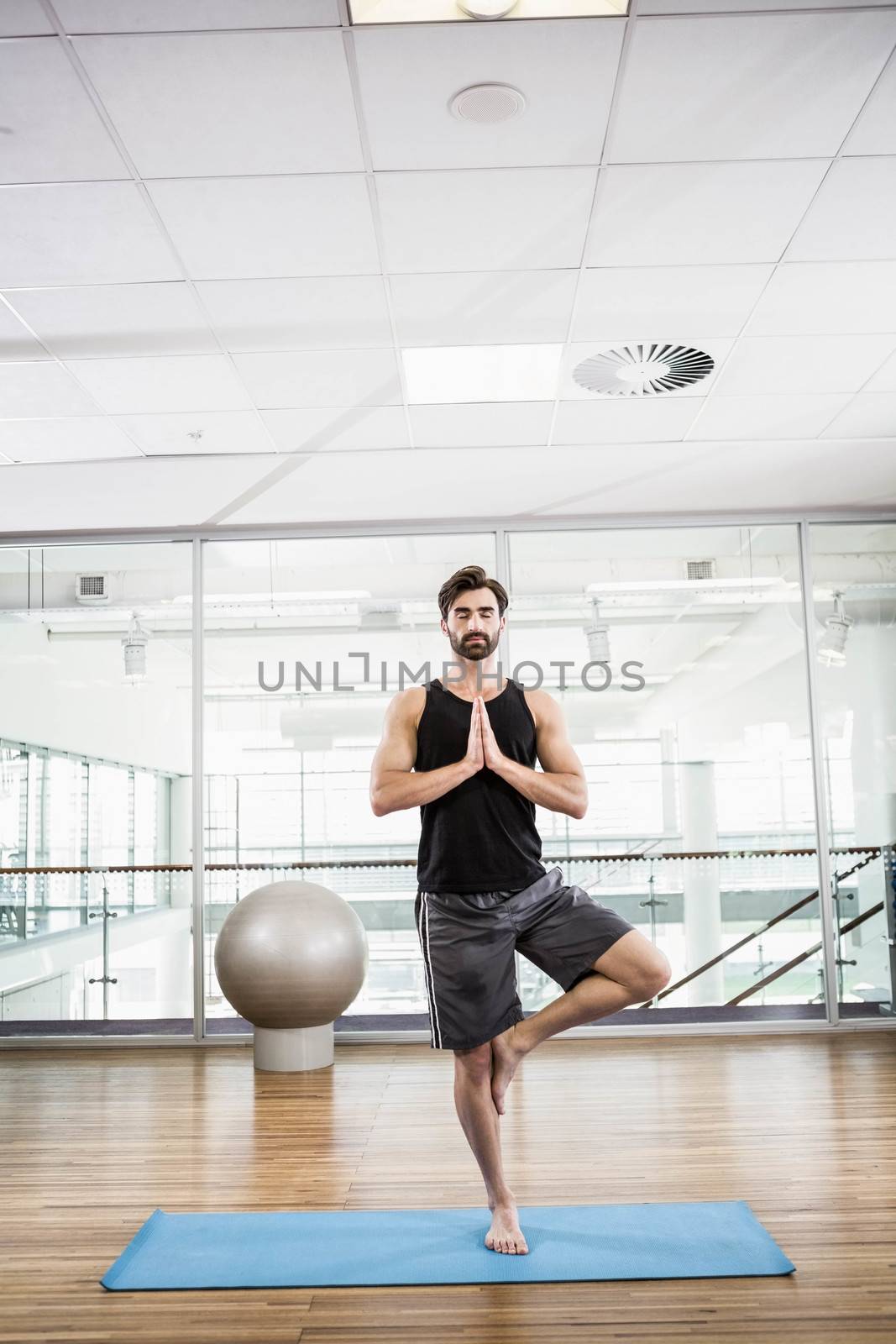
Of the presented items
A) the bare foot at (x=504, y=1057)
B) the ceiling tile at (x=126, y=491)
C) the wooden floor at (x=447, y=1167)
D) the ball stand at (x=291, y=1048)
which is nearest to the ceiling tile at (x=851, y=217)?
the bare foot at (x=504, y=1057)

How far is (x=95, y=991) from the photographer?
5.68 meters

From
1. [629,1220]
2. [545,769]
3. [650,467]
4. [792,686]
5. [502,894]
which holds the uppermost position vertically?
[650,467]

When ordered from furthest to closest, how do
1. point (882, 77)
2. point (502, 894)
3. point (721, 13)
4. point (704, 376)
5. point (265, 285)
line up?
point (704, 376) < point (265, 285) < point (502, 894) < point (882, 77) < point (721, 13)

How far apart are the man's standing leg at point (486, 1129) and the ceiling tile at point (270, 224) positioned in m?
2.20

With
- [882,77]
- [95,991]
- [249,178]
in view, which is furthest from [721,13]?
[95,991]

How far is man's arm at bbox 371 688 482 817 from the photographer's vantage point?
273 centimetres

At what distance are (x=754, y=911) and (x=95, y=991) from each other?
332cm

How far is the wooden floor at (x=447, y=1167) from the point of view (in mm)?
2303

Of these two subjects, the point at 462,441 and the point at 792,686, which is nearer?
the point at 462,441

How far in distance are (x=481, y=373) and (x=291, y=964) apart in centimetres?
242

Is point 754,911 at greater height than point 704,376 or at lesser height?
lesser

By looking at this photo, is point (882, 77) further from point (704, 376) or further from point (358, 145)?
point (704, 376)

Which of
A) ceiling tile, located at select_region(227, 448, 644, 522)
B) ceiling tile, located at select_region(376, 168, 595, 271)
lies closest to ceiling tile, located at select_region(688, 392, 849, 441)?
ceiling tile, located at select_region(227, 448, 644, 522)

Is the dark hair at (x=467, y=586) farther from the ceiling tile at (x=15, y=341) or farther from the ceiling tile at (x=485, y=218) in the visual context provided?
the ceiling tile at (x=15, y=341)
